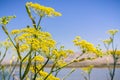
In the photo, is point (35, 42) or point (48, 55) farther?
point (48, 55)

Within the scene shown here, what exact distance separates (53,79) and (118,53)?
7.00 metres

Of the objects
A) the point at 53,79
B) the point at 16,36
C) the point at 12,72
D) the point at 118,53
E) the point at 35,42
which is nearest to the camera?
the point at 35,42

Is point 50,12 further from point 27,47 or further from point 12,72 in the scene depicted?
point 12,72

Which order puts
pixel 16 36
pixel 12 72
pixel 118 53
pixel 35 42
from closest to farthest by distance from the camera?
1. pixel 35 42
2. pixel 16 36
3. pixel 12 72
4. pixel 118 53

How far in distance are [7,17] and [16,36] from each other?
450 millimetres

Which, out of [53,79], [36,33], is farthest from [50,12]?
[53,79]

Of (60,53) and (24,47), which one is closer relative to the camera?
(24,47)

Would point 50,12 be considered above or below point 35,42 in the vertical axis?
above

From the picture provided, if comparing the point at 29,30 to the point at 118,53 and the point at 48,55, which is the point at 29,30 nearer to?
the point at 48,55

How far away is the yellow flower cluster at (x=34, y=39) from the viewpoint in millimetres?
6032

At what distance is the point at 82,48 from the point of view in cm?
661

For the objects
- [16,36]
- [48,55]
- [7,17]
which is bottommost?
[48,55]

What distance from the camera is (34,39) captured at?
605 cm

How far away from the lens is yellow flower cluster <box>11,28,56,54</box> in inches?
237
